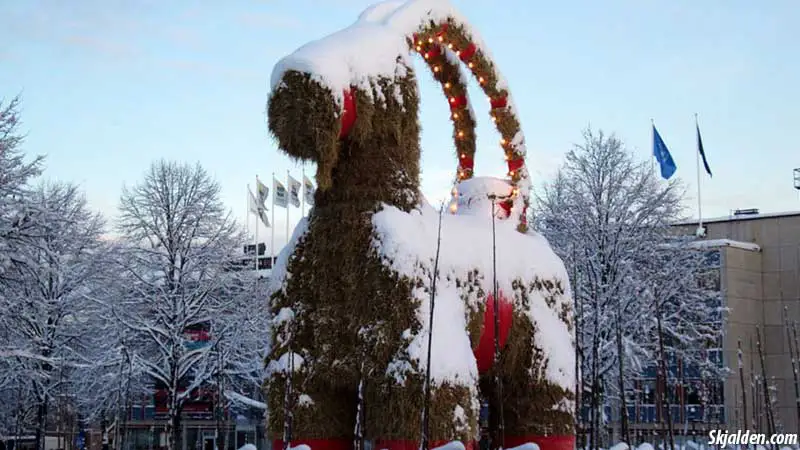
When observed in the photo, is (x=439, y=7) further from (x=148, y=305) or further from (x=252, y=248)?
(x=252, y=248)

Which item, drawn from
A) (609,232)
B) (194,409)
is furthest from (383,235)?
(194,409)

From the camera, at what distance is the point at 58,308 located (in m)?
20.7

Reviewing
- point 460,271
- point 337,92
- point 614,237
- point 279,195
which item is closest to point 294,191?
point 279,195

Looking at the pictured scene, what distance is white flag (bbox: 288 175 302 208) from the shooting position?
29.6 metres

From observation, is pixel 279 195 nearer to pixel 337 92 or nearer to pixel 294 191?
pixel 294 191

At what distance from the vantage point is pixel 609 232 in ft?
62.1

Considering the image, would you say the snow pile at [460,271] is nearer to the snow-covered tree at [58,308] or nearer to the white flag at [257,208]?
the snow-covered tree at [58,308]

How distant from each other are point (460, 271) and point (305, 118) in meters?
1.66

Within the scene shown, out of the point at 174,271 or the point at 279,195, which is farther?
the point at 279,195

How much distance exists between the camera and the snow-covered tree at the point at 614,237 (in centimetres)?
1834

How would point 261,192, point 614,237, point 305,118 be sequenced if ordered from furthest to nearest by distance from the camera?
1. point 261,192
2. point 614,237
3. point 305,118

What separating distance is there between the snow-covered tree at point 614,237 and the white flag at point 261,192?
440 inches
